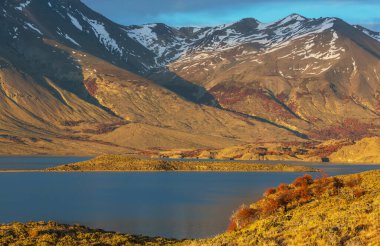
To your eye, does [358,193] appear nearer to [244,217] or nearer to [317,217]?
[244,217]

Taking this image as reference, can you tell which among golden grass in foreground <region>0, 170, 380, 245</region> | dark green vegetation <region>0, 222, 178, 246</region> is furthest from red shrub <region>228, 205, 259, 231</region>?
dark green vegetation <region>0, 222, 178, 246</region>

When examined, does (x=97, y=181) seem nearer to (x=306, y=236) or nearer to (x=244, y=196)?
(x=244, y=196)

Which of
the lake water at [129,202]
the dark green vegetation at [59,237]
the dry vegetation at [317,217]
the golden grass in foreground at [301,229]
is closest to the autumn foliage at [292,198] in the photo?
the dry vegetation at [317,217]

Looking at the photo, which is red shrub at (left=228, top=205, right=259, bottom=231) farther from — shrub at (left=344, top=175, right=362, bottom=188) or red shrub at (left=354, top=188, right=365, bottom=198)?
shrub at (left=344, top=175, right=362, bottom=188)

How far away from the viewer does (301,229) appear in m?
42.5

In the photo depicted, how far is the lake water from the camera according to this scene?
287 feet

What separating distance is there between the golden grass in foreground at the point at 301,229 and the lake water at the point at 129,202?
54.9ft

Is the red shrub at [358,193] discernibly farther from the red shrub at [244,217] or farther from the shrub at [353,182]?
the red shrub at [244,217]

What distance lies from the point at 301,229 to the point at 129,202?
83.3 meters

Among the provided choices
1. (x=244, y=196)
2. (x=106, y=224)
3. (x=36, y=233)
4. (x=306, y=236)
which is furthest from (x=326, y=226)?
(x=244, y=196)

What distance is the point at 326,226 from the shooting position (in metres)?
Answer: 41.5

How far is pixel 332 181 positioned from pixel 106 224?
3343cm

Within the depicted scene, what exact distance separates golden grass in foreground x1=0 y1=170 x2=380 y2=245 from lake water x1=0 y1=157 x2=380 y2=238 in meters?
16.7

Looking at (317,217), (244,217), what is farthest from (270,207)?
(317,217)
